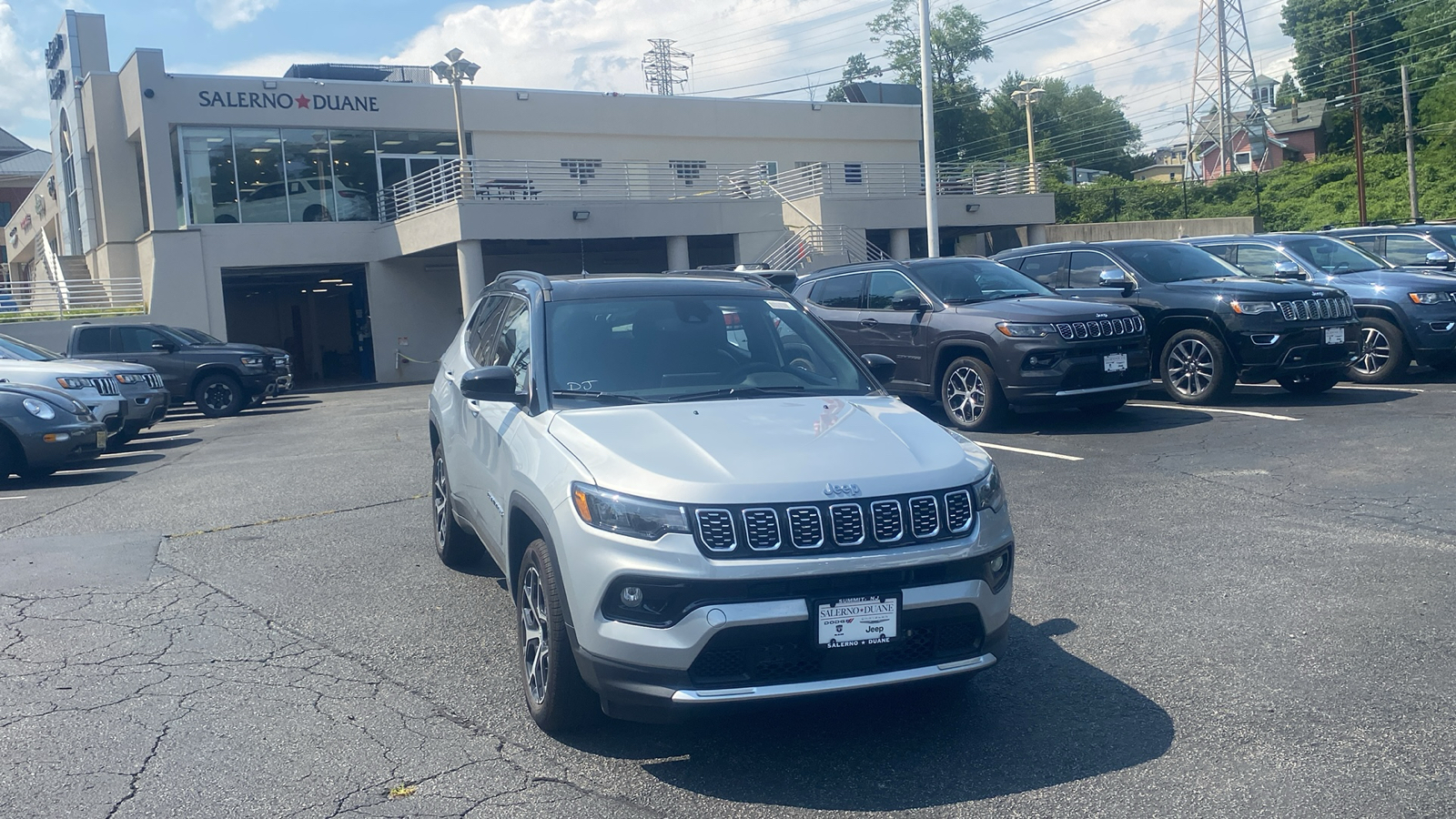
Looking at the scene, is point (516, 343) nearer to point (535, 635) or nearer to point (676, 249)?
point (535, 635)

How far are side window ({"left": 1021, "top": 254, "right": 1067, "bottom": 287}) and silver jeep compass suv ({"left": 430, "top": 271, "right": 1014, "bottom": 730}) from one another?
9.22 meters

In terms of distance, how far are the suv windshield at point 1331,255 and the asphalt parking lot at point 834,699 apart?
6234 mm

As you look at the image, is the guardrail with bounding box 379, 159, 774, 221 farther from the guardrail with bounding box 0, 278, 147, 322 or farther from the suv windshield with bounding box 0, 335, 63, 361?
the suv windshield with bounding box 0, 335, 63, 361

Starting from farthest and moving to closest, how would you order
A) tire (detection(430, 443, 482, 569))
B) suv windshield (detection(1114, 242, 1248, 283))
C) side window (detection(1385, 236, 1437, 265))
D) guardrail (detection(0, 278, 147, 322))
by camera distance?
1. guardrail (detection(0, 278, 147, 322))
2. side window (detection(1385, 236, 1437, 265))
3. suv windshield (detection(1114, 242, 1248, 283))
4. tire (detection(430, 443, 482, 569))

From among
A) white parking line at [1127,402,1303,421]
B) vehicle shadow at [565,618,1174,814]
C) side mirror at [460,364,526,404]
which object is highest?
side mirror at [460,364,526,404]

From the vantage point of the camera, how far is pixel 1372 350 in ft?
44.9

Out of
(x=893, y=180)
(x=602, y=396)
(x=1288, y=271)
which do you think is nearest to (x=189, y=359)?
(x=1288, y=271)

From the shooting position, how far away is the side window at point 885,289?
12.6 metres

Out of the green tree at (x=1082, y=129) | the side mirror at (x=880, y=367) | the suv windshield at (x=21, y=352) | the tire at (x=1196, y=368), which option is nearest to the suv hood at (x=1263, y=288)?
the tire at (x=1196, y=368)

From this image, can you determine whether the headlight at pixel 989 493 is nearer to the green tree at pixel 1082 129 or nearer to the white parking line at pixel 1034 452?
the white parking line at pixel 1034 452

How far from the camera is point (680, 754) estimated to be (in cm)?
432

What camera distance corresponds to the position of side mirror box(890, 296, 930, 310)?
1224 cm

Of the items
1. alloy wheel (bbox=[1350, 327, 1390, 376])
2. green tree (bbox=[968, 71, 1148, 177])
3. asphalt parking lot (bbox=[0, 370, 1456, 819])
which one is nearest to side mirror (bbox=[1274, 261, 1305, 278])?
alloy wheel (bbox=[1350, 327, 1390, 376])

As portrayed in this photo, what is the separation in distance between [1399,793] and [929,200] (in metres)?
21.5
